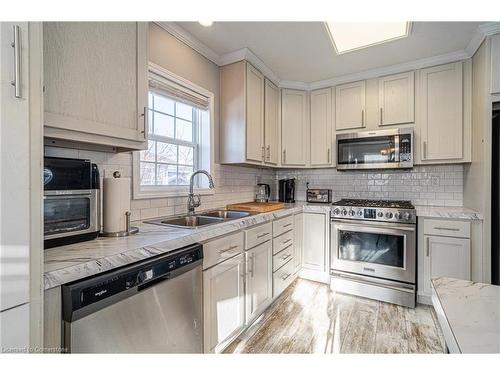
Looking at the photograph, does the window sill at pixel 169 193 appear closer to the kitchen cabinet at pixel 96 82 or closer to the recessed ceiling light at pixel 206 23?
the kitchen cabinet at pixel 96 82

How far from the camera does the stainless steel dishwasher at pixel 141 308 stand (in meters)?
→ 0.88

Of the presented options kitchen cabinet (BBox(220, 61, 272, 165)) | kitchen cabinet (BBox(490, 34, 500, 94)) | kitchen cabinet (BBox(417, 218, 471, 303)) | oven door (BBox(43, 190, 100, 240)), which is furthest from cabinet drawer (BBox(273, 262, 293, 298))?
kitchen cabinet (BBox(490, 34, 500, 94))

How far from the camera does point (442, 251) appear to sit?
2346 mm

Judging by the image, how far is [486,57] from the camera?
82.1 inches

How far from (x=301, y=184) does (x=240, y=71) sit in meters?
1.84

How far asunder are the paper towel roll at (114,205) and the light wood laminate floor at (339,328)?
1.19 meters

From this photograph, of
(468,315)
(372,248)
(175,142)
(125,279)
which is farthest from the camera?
(372,248)

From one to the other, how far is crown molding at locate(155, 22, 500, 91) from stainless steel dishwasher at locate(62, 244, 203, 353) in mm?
1830

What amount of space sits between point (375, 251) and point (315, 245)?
66 cm

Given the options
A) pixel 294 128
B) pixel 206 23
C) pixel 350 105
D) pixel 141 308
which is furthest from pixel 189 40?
pixel 141 308

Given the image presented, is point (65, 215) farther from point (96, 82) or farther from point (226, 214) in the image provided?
point (226, 214)

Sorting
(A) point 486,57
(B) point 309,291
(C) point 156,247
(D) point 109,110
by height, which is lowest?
(B) point 309,291
